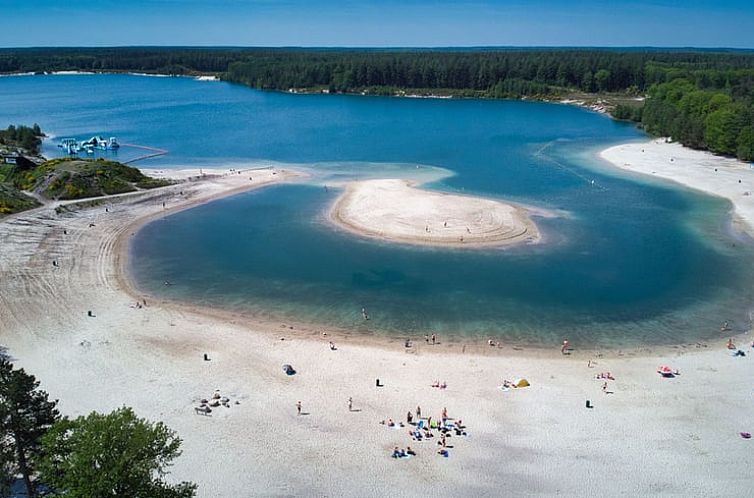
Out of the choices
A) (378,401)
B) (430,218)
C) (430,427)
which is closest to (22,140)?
(430,218)

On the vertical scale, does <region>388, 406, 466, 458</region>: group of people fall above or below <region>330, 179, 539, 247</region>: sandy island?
below

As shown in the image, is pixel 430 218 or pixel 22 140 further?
pixel 22 140

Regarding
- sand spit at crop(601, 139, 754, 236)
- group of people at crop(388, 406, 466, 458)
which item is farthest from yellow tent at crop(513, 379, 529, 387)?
sand spit at crop(601, 139, 754, 236)

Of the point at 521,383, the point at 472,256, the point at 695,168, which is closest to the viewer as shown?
the point at 521,383

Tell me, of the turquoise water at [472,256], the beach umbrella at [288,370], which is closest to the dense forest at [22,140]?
the turquoise water at [472,256]

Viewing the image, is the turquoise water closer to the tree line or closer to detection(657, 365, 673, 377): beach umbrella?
detection(657, 365, 673, 377): beach umbrella

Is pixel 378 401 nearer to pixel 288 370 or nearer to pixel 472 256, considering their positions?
pixel 288 370
